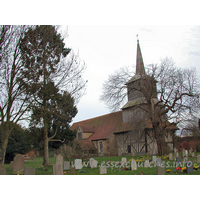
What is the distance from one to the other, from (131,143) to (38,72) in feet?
68.6

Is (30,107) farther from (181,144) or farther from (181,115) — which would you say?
(181,144)

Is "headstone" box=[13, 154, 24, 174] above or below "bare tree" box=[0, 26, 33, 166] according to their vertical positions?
below

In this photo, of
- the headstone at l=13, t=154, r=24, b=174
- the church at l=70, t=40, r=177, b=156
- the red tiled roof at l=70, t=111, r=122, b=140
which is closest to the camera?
the headstone at l=13, t=154, r=24, b=174

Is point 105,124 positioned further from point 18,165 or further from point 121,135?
point 18,165

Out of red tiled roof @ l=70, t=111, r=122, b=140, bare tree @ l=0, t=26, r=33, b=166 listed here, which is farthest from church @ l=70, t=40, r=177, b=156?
bare tree @ l=0, t=26, r=33, b=166

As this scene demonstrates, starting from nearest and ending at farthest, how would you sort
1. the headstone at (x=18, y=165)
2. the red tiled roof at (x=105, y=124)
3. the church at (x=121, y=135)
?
the headstone at (x=18, y=165) < the church at (x=121, y=135) < the red tiled roof at (x=105, y=124)

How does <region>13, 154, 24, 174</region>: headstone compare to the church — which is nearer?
<region>13, 154, 24, 174</region>: headstone

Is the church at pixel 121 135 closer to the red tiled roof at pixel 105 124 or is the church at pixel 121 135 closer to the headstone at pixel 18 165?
the red tiled roof at pixel 105 124

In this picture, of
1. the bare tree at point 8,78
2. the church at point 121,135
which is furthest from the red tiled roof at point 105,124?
the bare tree at point 8,78

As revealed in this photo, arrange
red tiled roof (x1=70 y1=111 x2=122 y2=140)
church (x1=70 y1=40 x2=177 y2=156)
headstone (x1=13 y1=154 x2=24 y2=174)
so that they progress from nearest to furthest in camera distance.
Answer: headstone (x1=13 y1=154 x2=24 y2=174) → church (x1=70 y1=40 x2=177 y2=156) → red tiled roof (x1=70 y1=111 x2=122 y2=140)

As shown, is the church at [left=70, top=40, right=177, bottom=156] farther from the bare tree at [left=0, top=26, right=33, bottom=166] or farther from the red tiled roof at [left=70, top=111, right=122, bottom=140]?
the bare tree at [left=0, top=26, right=33, bottom=166]

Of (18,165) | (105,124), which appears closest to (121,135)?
(105,124)

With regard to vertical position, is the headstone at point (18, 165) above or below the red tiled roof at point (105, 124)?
below

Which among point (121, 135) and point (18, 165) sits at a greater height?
point (121, 135)
